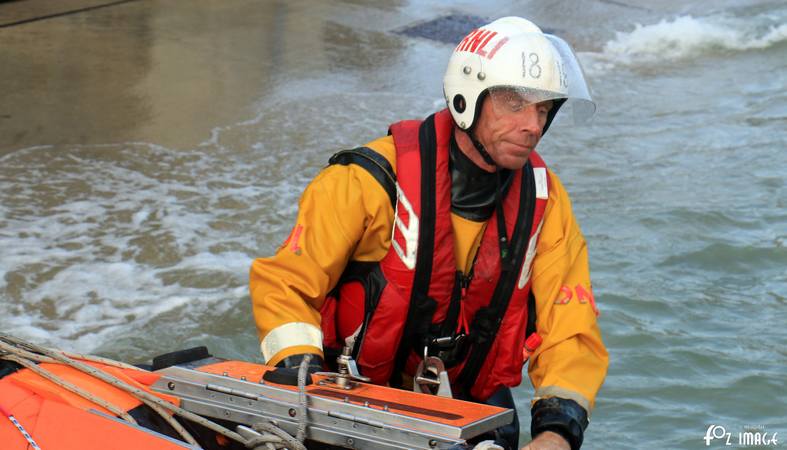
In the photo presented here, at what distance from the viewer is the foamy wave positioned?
9.78 m

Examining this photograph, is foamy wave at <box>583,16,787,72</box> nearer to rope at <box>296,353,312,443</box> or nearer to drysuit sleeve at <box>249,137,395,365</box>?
drysuit sleeve at <box>249,137,395,365</box>

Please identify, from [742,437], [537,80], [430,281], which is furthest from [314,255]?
[742,437]

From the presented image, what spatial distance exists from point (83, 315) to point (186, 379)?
2685 millimetres

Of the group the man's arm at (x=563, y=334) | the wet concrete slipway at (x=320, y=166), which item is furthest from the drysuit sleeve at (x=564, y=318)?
the wet concrete slipway at (x=320, y=166)

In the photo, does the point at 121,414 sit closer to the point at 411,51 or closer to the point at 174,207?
the point at 174,207

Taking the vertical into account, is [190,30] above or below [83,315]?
above

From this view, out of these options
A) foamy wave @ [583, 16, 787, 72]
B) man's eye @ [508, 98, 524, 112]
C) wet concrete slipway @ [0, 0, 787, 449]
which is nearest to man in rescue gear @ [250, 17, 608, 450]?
man's eye @ [508, 98, 524, 112]

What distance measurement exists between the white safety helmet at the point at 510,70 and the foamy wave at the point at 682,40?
6.69 meters

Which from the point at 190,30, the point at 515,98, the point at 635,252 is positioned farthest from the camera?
the point at 190,30

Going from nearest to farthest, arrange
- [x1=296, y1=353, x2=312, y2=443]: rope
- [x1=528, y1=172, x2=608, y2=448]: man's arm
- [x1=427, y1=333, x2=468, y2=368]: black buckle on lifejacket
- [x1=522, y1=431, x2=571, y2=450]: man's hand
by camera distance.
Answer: [x1=296, y1=353, x2=312, y2=443]: rope
[x1=522, y1=431, x2=571, y2=450]: man's hand
[x1=528, y1=172, x2=608, y2=448]: man's arm
[x1=427, y1=333, x2=468, y2=368]: black buckle on lifejacket

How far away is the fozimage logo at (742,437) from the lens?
4.64 m

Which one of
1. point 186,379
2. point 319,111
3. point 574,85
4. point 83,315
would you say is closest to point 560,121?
point 319,111

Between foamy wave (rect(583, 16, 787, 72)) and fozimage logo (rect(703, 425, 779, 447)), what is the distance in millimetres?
5304

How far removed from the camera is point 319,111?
7926mm
